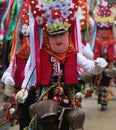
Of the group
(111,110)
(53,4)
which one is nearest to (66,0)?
(53,4)

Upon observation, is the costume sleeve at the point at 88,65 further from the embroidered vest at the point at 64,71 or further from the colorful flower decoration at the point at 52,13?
the colorful flower decoration at the point at 52,13

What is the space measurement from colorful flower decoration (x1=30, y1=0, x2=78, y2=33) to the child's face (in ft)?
0.22

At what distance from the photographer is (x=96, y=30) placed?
22.9 feet

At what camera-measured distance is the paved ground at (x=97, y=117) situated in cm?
597

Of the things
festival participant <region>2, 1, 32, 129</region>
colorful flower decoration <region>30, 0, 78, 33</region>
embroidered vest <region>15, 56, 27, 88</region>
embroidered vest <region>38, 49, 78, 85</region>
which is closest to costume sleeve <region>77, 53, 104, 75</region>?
embroidered vest <region>38, 49, 78, 85</region>

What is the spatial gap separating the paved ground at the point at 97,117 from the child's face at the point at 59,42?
2196 millimetres

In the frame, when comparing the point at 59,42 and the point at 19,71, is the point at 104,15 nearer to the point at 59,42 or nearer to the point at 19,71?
the point at 19,71

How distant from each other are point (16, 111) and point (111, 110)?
3047 mm

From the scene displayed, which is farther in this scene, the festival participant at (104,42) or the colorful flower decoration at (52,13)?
the festival participant at (104,42)

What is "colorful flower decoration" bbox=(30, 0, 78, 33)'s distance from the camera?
3.95 meters

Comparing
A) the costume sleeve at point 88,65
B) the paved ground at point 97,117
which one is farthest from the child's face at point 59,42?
the paved ground at point 97,117

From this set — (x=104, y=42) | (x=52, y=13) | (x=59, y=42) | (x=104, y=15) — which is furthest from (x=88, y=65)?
(x=104, y=15)

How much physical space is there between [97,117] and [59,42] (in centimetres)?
294

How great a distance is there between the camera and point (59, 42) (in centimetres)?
398
